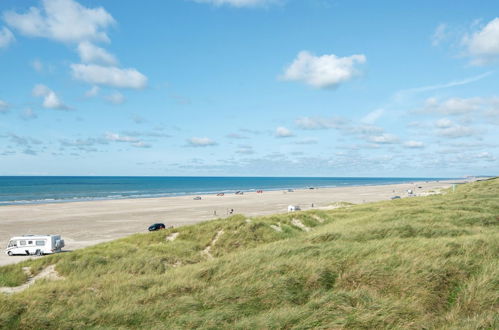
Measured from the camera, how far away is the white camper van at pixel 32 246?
33719 millimetres

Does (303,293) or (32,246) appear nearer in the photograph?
(303,293)

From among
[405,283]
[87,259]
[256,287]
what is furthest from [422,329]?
[87,259]

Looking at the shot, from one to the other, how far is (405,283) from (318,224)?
873 inches

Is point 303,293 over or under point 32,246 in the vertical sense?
over

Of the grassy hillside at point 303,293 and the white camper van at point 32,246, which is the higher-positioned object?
the grassy hillside at point 303,293

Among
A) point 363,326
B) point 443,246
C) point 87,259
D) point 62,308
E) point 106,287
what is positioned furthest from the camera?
point 87,259

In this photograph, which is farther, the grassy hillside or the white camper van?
the white camper van

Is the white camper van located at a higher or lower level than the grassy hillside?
lower

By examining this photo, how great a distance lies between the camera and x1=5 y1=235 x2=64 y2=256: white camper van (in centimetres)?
3372

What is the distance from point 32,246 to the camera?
34.0 metres

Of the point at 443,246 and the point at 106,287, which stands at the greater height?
the point at 443,246

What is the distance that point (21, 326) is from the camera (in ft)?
24.5

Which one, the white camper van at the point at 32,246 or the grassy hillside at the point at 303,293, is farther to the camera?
the white camper van at the point at 32,246

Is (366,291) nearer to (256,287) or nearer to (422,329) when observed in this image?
(422,329)
